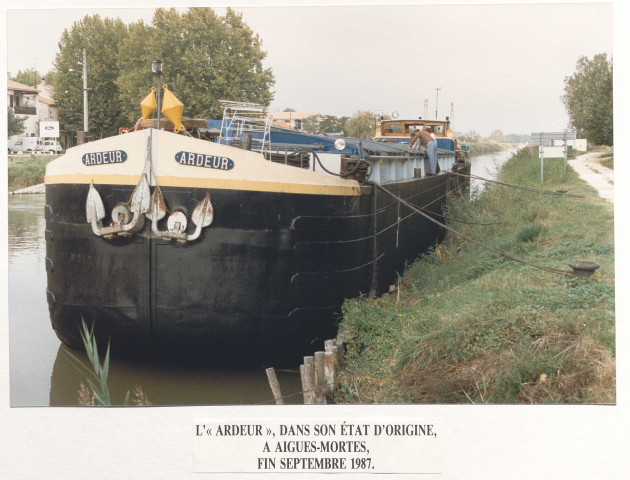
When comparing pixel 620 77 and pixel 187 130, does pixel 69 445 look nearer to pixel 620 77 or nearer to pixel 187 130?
pixel 187 130

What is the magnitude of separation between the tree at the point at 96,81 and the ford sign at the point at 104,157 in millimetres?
1539

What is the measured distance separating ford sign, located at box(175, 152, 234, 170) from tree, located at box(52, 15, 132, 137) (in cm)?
228

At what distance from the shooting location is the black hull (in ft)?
26.3

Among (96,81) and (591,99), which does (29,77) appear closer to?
(96,81)

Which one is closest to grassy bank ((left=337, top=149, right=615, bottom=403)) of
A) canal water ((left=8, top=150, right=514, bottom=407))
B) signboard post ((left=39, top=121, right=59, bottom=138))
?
canal water ((left=8, top=150, right=514, bottom=407))

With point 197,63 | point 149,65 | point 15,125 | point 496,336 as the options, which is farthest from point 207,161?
point 197,63

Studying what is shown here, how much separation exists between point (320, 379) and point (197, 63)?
7950 millimetres

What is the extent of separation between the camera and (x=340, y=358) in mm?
7684

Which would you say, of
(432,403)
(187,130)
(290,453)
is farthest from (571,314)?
(187,130)

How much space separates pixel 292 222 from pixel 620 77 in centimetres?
374

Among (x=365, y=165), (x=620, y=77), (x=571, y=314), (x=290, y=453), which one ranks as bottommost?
(x=290, y=453)

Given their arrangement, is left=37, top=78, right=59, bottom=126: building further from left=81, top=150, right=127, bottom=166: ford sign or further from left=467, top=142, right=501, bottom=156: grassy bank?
left=467, top=142, right=501, bottom=156: grassy bank

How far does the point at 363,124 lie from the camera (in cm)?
2331

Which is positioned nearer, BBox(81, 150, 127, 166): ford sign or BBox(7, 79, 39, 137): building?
BBox(7, 79, 39, 137): building
